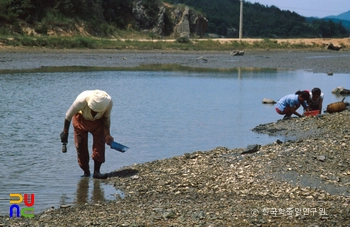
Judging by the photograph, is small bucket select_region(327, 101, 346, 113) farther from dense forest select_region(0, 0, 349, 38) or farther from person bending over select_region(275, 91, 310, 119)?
dense forest select_region(0, 0, 349, 38)

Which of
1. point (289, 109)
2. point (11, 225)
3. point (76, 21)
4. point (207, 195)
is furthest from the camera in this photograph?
point (76, 21)

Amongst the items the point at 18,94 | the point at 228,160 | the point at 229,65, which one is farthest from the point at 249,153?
the point at 229,65

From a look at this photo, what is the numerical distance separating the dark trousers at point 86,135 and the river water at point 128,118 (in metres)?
0.38

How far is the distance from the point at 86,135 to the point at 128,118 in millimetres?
6427

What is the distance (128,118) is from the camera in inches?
611

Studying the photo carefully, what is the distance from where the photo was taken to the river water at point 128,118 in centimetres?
918

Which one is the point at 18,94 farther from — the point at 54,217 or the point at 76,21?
the point at 76,21

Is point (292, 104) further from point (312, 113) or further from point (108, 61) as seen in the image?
point (108, 61)

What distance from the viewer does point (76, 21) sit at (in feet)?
173

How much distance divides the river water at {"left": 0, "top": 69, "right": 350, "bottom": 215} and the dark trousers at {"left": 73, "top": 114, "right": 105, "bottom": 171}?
383mm

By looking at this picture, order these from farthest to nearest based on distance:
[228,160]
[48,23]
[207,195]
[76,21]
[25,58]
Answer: [76,21] < [48,23] < [25,58] < [228,160] < [207,195]

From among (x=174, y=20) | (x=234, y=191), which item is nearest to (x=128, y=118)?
(x=234, y=191)

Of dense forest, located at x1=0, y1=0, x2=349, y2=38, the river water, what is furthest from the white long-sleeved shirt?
dense forest, located at x1=0, y1=0, x2=349, y2=38

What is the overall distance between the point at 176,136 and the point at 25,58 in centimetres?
2469
